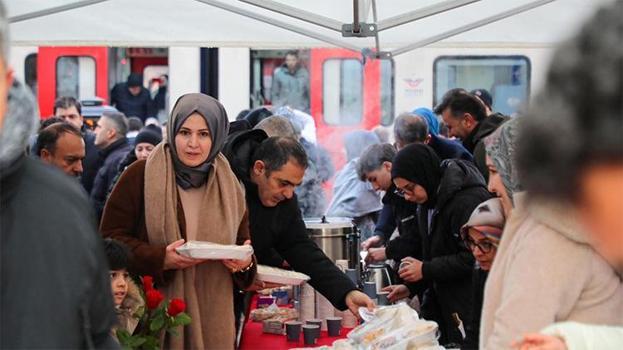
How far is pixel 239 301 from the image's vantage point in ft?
14.8

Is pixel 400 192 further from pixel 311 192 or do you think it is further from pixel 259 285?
pixel 311 192

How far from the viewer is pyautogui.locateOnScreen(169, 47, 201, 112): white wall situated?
→ 11.8 metres

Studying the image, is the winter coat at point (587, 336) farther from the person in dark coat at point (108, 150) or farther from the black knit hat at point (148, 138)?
the black knit hat at point (148, 138)

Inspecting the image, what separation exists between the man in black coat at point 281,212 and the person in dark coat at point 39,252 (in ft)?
10.2

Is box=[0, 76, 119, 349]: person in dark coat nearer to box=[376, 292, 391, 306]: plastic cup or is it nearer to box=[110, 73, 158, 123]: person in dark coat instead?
box=[376, 292, 391, 306]: plastic cup

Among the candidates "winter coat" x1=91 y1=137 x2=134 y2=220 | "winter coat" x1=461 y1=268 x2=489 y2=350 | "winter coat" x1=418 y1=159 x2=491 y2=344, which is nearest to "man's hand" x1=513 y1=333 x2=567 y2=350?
"winter coat" x1=461 y1=268 x2=489 y2=350

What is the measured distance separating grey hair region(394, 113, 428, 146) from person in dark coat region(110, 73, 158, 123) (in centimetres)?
601

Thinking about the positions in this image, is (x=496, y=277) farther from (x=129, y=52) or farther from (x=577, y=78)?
(x=129, y=52)

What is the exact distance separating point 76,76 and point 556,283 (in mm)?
11372

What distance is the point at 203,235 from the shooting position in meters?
4.08

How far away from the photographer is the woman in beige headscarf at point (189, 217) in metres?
3.95

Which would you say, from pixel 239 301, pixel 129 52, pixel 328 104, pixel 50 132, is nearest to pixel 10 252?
pixel 239 301

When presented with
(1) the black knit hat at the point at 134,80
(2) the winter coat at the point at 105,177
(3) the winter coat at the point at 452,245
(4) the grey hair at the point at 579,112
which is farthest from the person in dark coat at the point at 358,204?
(4) the grey hair at the point at 579,112

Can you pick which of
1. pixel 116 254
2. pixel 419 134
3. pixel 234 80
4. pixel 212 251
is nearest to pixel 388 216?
pixel 419 134
